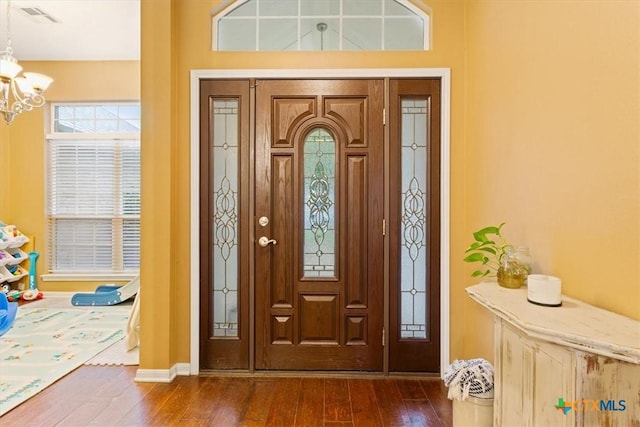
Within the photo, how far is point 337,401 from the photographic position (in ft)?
7.23

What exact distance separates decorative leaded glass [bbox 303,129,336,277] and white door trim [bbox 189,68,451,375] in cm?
53

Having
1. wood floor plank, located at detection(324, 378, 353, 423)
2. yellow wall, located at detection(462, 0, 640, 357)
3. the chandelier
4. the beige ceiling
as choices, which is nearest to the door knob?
wood floor plank, located at detection(324, 378, 353, 423)

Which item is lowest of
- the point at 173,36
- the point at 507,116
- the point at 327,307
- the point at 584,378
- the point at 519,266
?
the point at 327,307

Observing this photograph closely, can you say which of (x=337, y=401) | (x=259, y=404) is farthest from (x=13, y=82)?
(x=337, y=401)

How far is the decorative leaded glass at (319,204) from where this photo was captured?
2.59 meters

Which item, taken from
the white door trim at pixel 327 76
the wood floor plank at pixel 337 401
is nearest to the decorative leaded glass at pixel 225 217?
the white door trim at pixel 327 76

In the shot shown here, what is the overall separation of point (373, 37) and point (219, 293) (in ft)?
7.44

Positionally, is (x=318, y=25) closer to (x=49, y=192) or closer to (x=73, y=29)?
(x=73, y=29)

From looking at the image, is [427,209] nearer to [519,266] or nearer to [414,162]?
[414,162]

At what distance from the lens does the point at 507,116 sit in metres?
1.93

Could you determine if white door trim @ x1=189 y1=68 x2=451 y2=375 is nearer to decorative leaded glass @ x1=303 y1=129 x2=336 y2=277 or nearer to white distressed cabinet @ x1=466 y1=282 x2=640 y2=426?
→ decorative leaded glass @ x1=303 y1=129 x2=336 y2=277

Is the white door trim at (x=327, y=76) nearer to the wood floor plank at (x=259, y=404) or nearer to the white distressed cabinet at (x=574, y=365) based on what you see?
the wood floor plank at (x=259, y=404)

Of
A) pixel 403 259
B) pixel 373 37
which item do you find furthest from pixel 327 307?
pixel 373 37

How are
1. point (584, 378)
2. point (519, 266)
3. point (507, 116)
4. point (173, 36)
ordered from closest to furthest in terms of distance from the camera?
point (584, 378), point (519, 266), point (507, 116), point (173, 36)
